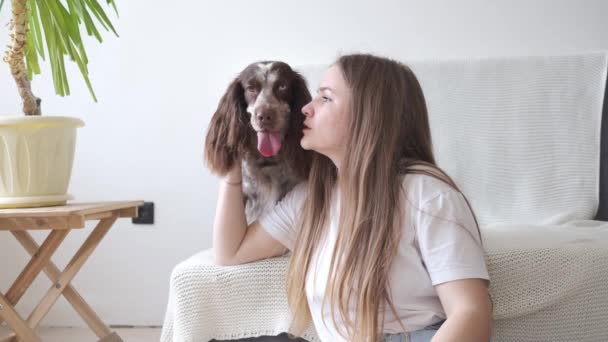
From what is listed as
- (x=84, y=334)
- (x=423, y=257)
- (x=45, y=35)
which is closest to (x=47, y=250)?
(x=45, y=35)

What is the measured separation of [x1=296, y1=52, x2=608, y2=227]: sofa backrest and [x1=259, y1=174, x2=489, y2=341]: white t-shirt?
3.49 feet

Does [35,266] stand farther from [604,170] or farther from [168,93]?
[604,170]

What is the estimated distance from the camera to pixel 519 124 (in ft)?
6.98

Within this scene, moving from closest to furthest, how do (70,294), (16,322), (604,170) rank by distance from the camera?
1. (16,322)
2. (70,294)
3. (604,170)

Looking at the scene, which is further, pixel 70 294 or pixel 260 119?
pixel 70 294

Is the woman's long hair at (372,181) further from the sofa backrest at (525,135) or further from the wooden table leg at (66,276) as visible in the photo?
the sofa backrest at (525,135)

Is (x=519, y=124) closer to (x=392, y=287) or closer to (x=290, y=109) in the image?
(x=290, y=109)

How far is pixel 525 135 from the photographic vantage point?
2.12 m

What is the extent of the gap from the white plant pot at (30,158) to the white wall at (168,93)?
748 mm

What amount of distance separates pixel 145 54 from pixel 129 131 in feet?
1.07

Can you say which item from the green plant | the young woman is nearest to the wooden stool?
the green plant

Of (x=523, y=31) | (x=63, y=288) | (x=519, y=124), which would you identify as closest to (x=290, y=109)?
(x=63, y=288)

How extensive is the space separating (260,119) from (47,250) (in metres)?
0.80

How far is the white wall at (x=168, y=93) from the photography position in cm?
243
